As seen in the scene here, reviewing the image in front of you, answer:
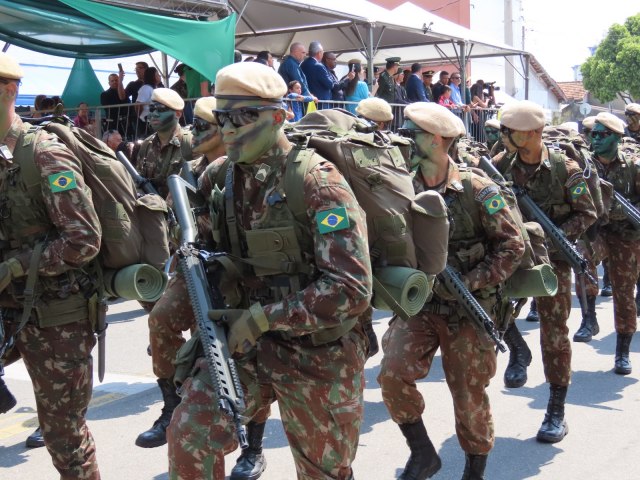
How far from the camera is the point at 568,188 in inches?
223

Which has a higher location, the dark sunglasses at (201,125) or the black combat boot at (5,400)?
the dark sunglasses at (201,125)

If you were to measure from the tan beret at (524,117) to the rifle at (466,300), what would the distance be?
1.51m

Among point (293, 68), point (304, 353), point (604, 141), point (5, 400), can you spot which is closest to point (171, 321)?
point (5, 400)

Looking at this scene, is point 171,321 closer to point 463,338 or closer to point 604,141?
point 463,338

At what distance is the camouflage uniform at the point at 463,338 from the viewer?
14.2ft

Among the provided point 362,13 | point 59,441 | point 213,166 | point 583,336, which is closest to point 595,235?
point 583,336

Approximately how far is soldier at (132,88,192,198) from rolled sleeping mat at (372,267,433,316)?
3.74 metres

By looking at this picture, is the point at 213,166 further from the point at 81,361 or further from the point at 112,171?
the point at 81,361

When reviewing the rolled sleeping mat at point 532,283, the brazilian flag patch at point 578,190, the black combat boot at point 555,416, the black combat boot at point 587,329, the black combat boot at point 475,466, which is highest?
the brazilian flag patch at point 578,190

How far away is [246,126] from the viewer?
126 inches

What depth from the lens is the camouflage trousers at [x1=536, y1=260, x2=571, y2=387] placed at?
18.1 feet

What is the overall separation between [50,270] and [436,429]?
9.63 feet

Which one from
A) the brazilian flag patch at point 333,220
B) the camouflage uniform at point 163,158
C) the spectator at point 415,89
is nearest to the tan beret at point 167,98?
the camouflage uniform at point 163,158

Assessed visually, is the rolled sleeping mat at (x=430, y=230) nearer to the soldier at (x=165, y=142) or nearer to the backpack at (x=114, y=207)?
the backpack at (x=114, y=207)
